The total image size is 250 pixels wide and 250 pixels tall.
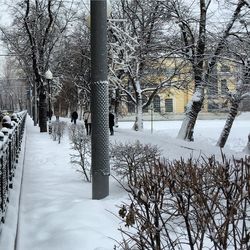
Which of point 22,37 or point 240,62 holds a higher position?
point 22,37

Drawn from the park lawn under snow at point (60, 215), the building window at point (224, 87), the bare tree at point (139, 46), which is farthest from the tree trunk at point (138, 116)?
the park lawn under snow at point (60, 215)

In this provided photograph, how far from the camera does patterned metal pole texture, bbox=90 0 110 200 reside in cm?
764

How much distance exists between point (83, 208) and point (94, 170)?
3.23 feet

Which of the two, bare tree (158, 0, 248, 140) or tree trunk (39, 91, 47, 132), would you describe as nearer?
bare tree (158, 0, 248, 140)

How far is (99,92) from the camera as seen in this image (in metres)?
7.70

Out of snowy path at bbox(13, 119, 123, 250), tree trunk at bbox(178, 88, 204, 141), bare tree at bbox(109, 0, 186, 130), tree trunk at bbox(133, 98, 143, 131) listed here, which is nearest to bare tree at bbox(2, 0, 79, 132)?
bare tree at bbox(109, 0, 186, 130)

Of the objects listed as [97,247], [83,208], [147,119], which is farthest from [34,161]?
[147,119]

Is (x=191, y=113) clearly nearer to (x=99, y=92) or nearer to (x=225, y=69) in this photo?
(x=225, y=69)

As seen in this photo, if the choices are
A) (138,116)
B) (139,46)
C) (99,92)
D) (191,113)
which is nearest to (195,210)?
(99,92)

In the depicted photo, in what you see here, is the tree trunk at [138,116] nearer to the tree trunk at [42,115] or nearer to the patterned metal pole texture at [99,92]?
the tree trunk at [42,115]

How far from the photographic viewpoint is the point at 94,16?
764 cm

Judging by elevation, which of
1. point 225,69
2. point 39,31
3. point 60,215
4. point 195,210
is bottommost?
point 60,215

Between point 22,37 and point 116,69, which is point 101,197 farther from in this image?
point 22,37

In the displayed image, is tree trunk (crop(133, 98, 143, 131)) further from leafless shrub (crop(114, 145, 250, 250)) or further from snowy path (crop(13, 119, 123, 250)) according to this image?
leafless shrub (crop(114, 145, 250, 250))
